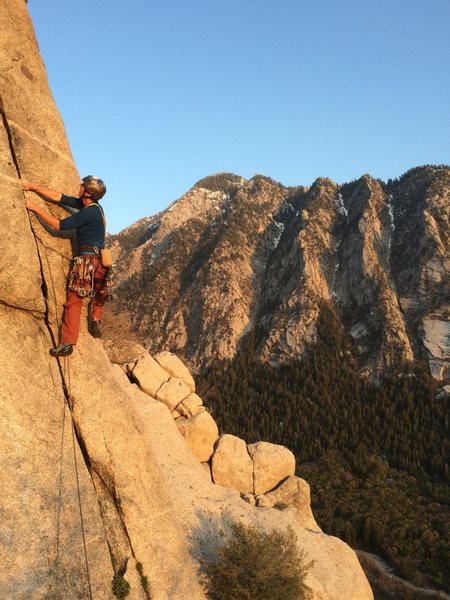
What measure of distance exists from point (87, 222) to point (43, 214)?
1023mm

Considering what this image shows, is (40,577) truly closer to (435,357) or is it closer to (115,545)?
(115,545)

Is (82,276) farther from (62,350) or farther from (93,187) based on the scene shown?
(93,187)

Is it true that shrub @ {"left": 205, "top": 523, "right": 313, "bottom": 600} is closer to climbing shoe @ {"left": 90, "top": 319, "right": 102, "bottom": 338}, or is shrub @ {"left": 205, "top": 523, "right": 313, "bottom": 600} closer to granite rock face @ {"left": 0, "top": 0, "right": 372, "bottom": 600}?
granite rock face @ {"left": 0, "top": 0, "right": 372, "bottom": 600}

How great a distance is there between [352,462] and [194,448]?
51.5m

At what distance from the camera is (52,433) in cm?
894

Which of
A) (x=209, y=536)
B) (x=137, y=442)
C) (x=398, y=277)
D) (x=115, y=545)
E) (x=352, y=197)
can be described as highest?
(x=352, y=197)

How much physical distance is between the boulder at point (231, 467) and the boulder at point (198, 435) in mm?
423

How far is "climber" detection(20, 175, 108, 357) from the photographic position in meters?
9.40

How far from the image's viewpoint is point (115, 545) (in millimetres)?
9383

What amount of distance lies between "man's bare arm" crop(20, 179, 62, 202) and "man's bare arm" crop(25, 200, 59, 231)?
303 mm

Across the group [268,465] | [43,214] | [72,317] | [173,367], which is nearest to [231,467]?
[268,465]

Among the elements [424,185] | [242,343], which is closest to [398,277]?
[424,185]

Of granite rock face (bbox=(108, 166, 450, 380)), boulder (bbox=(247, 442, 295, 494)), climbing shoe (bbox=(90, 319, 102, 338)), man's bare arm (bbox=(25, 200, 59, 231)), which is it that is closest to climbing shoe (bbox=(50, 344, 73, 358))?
climbing shoe (bbox=(90, 319, 102, 338))

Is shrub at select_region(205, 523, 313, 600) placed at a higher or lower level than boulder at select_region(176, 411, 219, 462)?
lower
